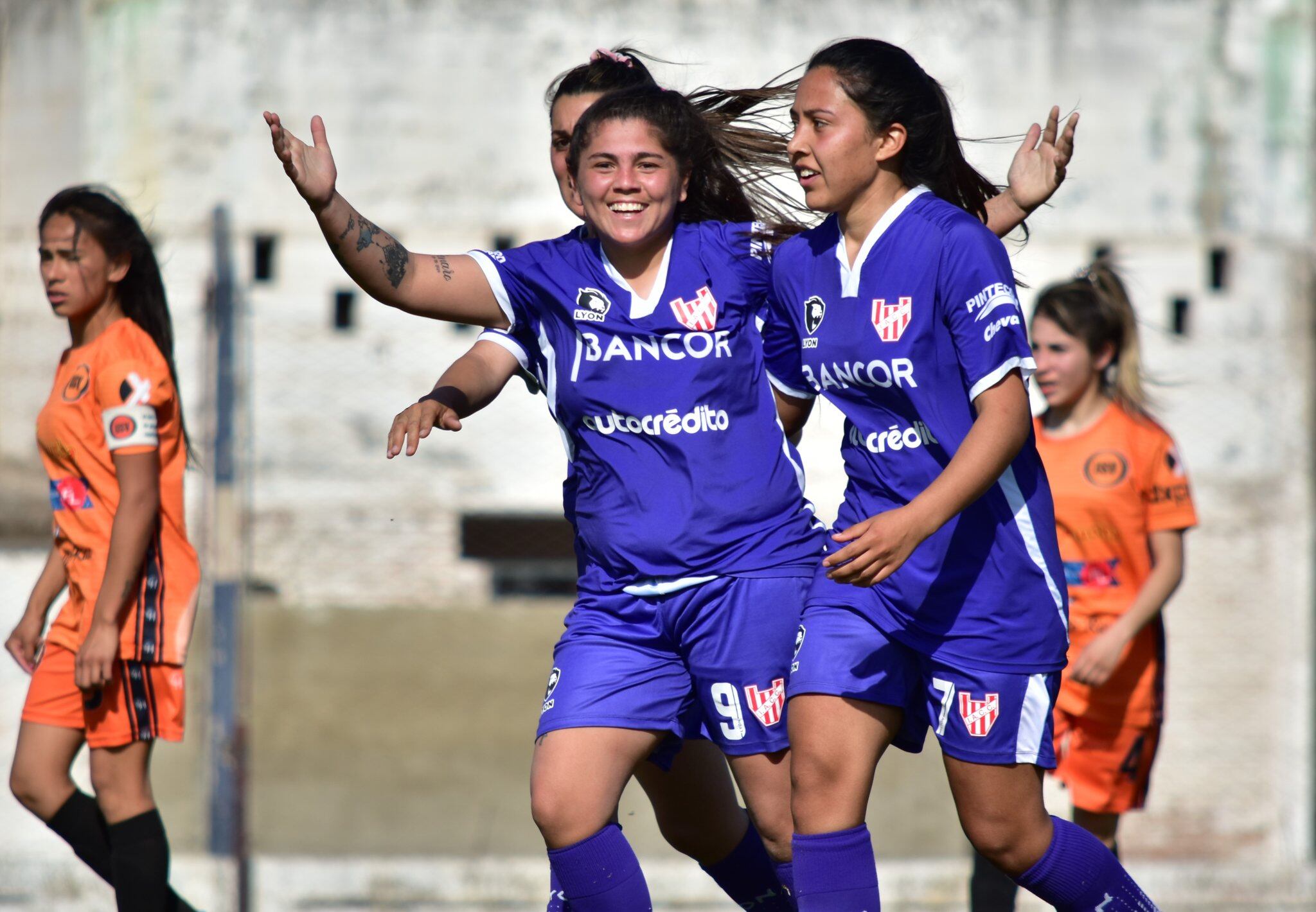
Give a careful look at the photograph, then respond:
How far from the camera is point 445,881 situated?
5426mm

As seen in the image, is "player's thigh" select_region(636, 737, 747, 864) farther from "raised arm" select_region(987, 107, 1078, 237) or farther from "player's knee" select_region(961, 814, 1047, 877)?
"raised arm" select_region(987, 107, 1078, 237)

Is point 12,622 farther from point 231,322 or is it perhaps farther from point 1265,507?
point 1265,507

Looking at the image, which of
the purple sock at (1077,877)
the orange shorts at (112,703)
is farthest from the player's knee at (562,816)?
the orange shorts at (112,703)

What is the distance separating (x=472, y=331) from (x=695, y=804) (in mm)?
6751

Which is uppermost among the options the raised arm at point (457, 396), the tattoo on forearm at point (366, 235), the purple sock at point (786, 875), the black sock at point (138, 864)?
the tattoo on forearm at point (366, 235)

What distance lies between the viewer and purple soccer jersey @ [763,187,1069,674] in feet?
9.08

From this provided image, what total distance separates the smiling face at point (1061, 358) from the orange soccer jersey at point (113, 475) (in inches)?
96.7

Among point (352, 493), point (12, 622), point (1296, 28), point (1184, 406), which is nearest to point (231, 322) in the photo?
point (12, 622)

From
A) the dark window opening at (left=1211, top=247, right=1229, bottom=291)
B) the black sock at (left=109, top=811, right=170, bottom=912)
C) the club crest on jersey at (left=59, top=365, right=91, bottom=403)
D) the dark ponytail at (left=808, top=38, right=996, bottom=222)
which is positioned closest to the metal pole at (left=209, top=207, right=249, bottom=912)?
the black sock at (left=109, top=811, right=170, bottom=912)

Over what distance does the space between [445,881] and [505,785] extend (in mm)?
2144

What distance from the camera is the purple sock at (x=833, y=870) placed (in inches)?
109

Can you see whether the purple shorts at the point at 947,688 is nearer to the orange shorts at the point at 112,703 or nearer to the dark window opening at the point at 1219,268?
the orange shorts at the point at 112,703

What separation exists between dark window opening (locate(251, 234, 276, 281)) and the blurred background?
2 centimetres

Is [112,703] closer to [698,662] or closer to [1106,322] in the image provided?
[698,662]
